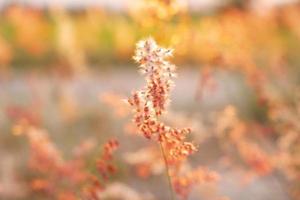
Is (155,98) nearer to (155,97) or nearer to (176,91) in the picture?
(155,97)

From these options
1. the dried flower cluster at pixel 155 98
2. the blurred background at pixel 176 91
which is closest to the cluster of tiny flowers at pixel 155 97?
the dried flower cluster at pixel 155 98

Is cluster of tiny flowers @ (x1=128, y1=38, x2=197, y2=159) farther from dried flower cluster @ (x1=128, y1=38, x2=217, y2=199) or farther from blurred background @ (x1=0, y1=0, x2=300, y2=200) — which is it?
blurred background @ (x1=0, y1=0, x2=300, y2=200)

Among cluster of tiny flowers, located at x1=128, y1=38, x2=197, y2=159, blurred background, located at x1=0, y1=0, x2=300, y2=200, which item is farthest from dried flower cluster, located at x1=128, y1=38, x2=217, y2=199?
blurred background, located at x1=0, y1=0, x2=300, y2=200

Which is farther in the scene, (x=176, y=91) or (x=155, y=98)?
(x=176, y=91)

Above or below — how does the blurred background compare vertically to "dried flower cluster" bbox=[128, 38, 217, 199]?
above

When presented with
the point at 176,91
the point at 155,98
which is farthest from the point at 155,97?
the point at 176,91

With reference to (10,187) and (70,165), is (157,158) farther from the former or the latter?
(10,187)

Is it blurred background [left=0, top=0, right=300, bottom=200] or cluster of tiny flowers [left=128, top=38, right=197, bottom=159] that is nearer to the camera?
cluster of tiny flowers [left=128, top=38, right=197, bottom=159]
